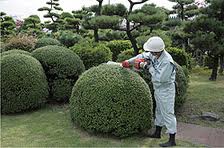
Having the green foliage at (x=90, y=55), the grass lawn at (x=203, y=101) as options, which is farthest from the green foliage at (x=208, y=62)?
the green foliage at (x=90, y=55)

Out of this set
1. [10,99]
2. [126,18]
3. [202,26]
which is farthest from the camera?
[202,26]

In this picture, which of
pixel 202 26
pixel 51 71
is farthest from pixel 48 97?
pixel 202 26

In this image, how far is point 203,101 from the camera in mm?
6816

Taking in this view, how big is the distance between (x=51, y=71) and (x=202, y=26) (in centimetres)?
418

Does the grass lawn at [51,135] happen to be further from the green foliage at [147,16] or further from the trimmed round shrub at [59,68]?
the green foliage at [147,16]

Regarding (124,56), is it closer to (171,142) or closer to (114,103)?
(114,103)

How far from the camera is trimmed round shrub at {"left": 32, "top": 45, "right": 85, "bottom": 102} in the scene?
20.5ft

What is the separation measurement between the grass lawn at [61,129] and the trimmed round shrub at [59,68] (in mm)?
324

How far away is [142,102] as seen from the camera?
4.60 metres

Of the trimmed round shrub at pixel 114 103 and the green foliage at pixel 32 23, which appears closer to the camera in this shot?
the trimmed round shrub at pixel 114 103

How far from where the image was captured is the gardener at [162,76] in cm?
430

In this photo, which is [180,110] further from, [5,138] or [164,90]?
[5,138]

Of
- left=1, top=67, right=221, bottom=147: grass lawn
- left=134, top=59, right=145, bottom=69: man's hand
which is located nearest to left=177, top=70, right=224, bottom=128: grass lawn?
left=1, top=67, right=221, bottom=147: grass lawn

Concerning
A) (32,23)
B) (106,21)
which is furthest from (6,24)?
(106,21)
